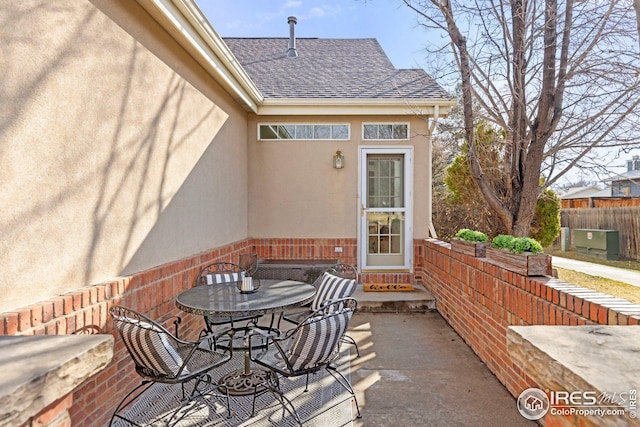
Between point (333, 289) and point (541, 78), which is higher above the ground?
point (541, 78)

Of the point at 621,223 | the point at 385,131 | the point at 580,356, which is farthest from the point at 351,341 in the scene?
the point at 621,223

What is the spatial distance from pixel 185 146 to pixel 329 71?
4.86 m

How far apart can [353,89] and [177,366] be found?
613 cm

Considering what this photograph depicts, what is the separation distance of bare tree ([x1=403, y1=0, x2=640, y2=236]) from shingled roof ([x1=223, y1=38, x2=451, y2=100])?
62.0 inches

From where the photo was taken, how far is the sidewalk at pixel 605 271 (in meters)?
7.72

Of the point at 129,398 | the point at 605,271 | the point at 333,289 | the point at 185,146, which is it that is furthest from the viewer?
the point at 605,271

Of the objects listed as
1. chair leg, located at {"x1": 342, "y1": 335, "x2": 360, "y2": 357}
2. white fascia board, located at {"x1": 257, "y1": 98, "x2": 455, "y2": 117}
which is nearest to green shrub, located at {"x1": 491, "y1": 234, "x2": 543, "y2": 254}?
chair leg, located at {"x1": 342, "y1": 335, "x2": 360, "y2": 357}

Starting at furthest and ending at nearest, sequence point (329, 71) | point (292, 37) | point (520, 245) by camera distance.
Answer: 1. point (292, 37)
2. point (329, 71)
3. point (520, 245)

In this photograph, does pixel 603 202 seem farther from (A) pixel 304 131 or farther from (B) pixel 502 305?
(B) pixel 502 305

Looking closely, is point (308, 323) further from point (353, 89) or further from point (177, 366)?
point (353, 89)

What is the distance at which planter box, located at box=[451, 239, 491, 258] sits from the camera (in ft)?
14.6

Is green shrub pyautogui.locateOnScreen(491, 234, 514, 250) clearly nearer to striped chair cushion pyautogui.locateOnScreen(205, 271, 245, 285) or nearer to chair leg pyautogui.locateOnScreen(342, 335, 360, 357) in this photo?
chair leg pyautogui.locateOnScreen(342, 335, 360, 357)

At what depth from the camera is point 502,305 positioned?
361cm

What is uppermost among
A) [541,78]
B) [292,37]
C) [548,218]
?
[292,37]
